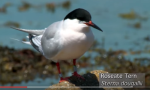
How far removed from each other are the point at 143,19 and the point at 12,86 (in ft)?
18.9

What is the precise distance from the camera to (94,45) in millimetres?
10703

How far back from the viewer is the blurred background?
29.8 feet

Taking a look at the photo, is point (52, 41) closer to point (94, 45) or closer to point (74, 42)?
point (74, 42)

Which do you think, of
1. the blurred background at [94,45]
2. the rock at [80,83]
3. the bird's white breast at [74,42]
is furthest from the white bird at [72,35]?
the blurred background at [94,45]

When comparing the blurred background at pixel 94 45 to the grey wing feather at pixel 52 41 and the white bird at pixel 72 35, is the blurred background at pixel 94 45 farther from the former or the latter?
the white bird at pixel 72 35

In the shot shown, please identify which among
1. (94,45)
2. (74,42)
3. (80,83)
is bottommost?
(80,83)

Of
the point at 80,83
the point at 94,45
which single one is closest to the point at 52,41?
the point at 80,83

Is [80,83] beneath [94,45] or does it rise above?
beneath

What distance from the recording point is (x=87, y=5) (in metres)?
14.6

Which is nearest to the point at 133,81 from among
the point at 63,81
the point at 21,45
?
the point at 63,81

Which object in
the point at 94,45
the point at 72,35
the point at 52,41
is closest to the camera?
the point at 72,35

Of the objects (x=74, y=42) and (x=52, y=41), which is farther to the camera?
(x=52, y=41)

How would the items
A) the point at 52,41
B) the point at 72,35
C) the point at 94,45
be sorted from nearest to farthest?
the point at 72,35 < the point at 52,41 < the point at 94,45

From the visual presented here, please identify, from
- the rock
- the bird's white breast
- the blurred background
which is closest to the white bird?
the bird's white breast
